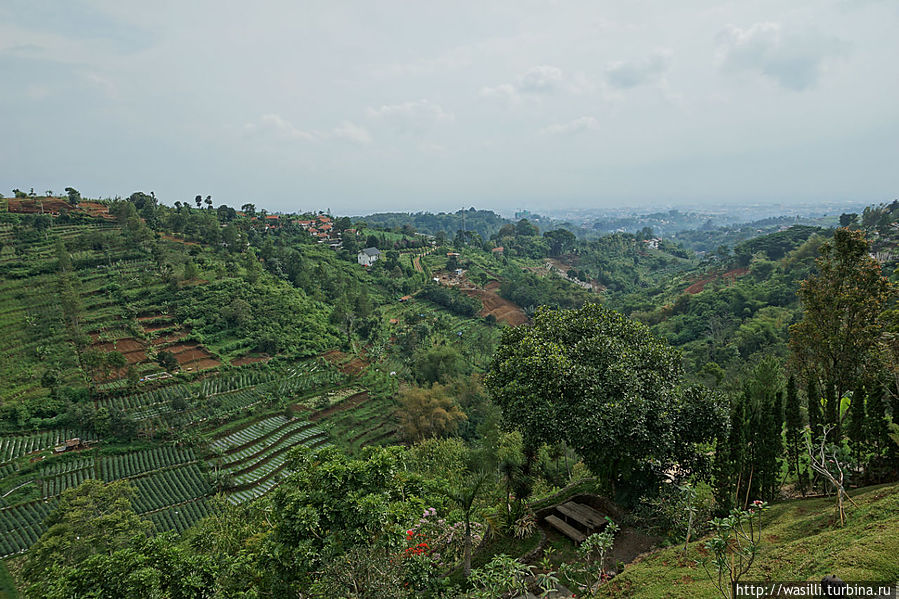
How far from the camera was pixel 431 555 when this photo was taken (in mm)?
9773

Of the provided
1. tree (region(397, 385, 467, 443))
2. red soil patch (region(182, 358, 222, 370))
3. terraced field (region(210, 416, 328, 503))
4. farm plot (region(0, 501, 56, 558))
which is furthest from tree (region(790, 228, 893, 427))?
red soil patch (region(182, 358, 222, 370))

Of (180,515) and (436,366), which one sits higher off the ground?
(436,366)

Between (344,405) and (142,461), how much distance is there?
471 inches

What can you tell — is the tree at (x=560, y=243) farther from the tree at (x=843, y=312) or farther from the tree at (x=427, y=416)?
the tree at (x=843, y=312)

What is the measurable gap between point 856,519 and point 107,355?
34487 millimetres

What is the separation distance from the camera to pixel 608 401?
991cm

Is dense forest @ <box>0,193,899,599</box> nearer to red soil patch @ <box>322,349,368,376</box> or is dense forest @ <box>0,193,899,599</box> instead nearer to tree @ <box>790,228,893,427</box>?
tree @ <box>790,228,893,427</box>

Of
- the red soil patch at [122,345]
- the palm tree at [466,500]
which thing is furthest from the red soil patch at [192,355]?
the palm tree at [466,500]

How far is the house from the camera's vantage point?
60.8 m

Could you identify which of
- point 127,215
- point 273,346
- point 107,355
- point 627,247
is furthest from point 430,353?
point 627,247

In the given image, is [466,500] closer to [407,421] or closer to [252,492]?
[252,492]

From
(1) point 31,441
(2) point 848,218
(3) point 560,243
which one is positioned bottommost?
(1) point 31,441

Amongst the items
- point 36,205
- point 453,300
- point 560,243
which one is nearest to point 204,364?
point 453,300

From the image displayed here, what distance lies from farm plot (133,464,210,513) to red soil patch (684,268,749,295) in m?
56.3
